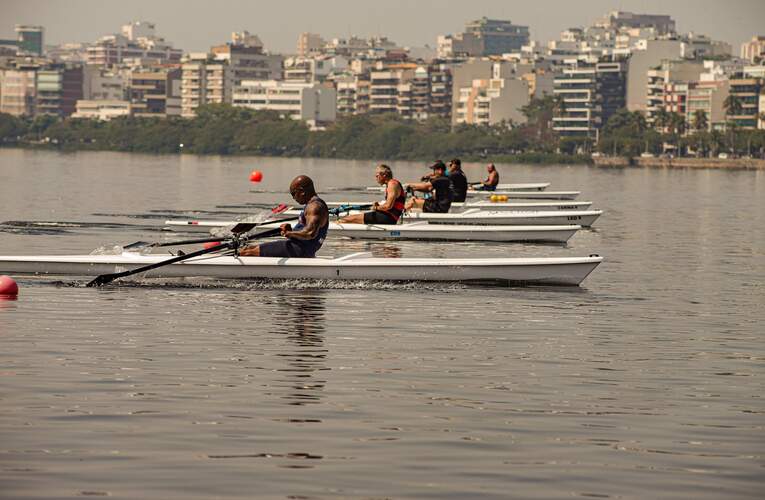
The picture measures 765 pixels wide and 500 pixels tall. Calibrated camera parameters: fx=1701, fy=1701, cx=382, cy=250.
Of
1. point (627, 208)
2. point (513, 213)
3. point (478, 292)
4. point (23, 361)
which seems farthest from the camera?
point (627, 208)

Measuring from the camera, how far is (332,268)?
2262 cm

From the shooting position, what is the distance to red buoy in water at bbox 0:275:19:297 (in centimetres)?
2147

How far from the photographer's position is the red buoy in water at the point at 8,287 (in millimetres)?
21469

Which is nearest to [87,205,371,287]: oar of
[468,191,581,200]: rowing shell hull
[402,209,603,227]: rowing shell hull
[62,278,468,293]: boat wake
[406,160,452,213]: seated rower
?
[62,278,468,293]: boat wake

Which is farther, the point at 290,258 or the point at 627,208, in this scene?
the point at 627,208

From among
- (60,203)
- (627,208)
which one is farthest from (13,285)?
(627,208)

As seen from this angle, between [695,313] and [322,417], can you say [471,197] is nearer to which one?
[695,313]

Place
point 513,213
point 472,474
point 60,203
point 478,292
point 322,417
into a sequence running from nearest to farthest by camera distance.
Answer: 1. point 472,474
2. point 322,417
3. point 478,292
4. point 513,213
5. point 60,203

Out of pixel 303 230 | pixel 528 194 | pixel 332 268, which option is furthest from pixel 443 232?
pixel 528 194

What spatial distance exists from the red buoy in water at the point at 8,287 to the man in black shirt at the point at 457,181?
17.5 metres

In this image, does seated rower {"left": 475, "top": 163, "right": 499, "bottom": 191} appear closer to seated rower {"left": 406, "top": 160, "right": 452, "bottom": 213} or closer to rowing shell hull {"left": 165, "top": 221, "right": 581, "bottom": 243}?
rowing shell hull {"left": 165, "top": 221, "right": 581, "bottom": 243}

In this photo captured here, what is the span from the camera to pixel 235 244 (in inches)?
888

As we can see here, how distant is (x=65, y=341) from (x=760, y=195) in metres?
75.1

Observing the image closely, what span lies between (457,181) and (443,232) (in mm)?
5810
